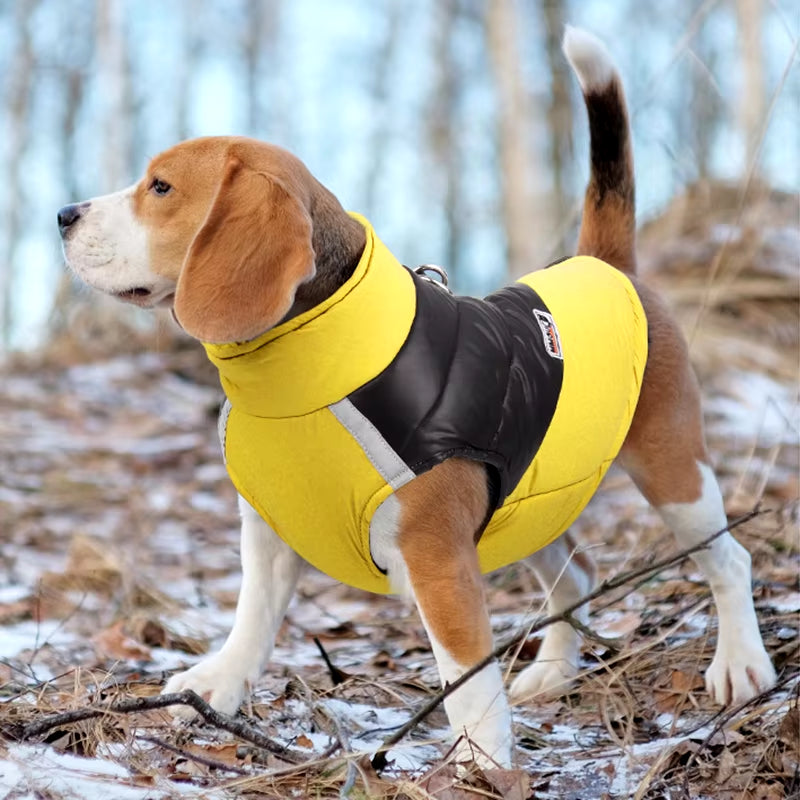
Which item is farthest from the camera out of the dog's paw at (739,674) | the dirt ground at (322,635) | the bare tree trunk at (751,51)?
the bare tree trunk at (751,51)

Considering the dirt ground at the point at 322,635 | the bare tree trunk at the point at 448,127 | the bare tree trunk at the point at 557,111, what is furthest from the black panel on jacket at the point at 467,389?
the bare tree trunk at the point at 448,127

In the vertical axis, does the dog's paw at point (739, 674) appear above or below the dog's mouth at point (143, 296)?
below

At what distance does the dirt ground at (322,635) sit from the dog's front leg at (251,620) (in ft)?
0.41

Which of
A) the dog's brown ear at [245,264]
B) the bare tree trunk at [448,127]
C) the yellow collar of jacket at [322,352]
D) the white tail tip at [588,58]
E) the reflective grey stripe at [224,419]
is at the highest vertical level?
the white tail tip at [588,58]

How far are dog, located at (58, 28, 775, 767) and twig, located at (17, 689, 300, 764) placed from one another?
44 centimetres

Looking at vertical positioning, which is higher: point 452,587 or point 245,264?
point 245,264

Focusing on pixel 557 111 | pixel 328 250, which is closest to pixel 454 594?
pixel 328 250

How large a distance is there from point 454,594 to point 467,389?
1.52 feet

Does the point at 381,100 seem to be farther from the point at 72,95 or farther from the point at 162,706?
the point at 162,706

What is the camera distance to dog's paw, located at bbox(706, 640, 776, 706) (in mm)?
2984

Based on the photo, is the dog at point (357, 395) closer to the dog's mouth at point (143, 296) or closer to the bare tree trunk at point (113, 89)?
the dog's mouth at point (143, 296)

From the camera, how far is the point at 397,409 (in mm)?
2371

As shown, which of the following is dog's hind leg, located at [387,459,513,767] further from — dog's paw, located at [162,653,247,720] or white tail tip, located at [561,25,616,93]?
white tail tip, located at [561,25,616,93]

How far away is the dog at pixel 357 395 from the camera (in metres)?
2.36
